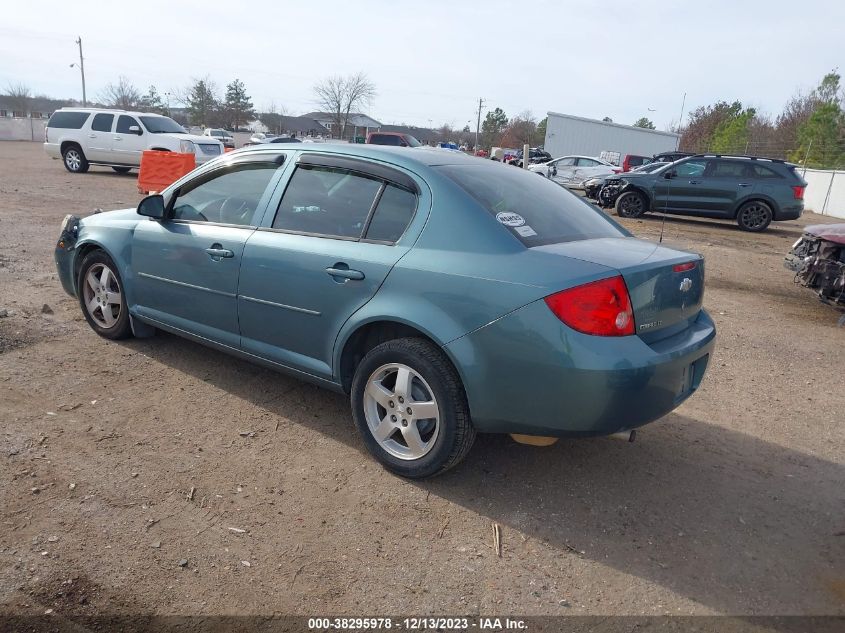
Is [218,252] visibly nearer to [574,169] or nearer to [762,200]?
[762,200]

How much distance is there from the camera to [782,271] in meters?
10.2

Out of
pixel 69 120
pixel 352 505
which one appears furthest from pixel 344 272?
pixel 69 120

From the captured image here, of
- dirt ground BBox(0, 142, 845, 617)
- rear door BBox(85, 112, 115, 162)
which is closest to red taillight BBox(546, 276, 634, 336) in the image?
dirt ground BBox(0, 142, 845, 617)

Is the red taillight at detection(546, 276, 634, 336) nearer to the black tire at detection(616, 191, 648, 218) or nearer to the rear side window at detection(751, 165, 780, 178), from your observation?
the black tire at detection(616, 191, 648, 218)

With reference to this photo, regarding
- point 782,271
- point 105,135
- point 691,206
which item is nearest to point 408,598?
point 782,271

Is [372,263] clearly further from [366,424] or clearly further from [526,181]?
[526,181]

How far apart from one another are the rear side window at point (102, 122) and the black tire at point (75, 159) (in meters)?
0.88

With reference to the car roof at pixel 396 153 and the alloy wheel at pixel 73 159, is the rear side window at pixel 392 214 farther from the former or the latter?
the alloy wheel at pixel 73 159

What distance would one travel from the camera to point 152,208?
14.2 feet

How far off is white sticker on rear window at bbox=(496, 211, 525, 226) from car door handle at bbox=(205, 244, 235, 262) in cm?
169

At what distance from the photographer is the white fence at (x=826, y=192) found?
74.7 ft

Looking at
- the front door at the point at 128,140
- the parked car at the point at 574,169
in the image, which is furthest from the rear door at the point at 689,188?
the front door at the point at 128,140

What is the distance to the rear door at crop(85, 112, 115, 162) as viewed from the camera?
19.1 metres

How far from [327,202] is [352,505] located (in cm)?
168
